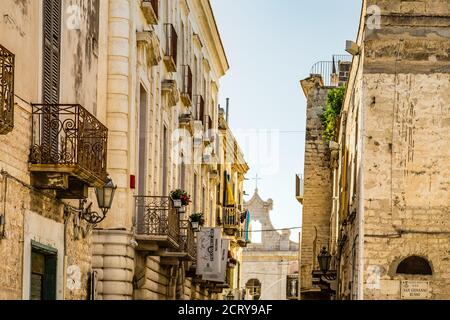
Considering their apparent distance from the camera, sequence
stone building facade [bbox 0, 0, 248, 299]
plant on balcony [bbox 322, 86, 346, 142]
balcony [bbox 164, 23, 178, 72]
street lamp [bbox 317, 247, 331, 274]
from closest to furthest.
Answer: stone building facade [bbox 0, 0, 248, 299] → balcony [bbox 164, 23, 178, 72] → street lamp [bbox 317, 247, 331, 274] → plant on balcony [bbox 322, 86, 346, 142]

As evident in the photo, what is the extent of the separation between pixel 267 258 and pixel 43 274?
64.5 meters

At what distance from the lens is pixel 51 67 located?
55.3 feet

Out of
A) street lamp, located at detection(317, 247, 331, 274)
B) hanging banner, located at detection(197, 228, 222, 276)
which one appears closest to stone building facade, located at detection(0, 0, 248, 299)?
hanging banner, located at detection(197, 228, 222, 276)

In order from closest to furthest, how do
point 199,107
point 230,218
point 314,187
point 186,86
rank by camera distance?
point 186,86 < point 199,107 < point 230,218 < point 314,187

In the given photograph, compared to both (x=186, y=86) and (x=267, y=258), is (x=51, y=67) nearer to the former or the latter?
(x=186, y=86)

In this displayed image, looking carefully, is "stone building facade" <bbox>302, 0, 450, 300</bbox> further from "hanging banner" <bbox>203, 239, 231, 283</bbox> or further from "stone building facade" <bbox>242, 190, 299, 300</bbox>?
"stone building facade" <bbox>242, 190, 299, 300</bbox>

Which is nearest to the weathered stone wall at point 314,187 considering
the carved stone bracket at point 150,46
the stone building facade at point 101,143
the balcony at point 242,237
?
the balcony at point 242,237

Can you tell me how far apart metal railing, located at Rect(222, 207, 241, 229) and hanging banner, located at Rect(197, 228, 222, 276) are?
1224cm

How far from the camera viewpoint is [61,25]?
687 inches

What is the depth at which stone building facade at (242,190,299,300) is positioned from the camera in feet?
264

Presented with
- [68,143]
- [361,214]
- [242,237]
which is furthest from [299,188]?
[68,143]

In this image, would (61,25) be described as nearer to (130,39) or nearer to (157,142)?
(130,39)

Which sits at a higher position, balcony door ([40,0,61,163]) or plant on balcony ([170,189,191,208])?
balcony door ([40,0,61,163])
